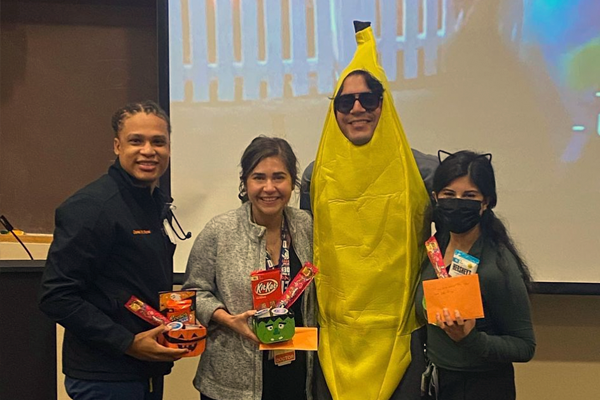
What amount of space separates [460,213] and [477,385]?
0.40 meters

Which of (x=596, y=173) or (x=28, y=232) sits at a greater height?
(x=596, y=173)

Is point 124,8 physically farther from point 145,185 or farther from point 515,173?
point 515,173

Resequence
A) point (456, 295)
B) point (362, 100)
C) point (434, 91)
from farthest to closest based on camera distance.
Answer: point (434, 91)
point (362, 100)
point (456, 295)

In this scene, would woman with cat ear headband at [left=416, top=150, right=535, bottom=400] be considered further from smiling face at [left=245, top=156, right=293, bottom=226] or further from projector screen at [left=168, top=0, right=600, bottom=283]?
projector screen at [left=168, top=0, right=600, bottom=283]

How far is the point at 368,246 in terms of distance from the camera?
131 centimetres

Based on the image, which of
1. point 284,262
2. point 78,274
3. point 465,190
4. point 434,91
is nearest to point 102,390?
point 78,274

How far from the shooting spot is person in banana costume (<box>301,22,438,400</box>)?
128cm

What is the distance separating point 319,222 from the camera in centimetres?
138

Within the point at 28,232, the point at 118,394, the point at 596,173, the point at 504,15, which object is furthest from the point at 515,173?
the point at 28,232

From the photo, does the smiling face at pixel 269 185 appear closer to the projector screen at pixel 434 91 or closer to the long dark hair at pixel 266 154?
the long dark hair at pixel 266 154

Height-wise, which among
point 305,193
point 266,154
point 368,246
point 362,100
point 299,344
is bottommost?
point 299,344

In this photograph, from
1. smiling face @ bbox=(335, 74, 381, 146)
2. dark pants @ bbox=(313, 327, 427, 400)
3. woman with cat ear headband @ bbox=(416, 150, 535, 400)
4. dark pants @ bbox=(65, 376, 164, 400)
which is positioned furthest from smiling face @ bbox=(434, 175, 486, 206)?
dark pants @ bbox=(65, 376, 164, 400)

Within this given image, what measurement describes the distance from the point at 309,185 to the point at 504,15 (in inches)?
41.8

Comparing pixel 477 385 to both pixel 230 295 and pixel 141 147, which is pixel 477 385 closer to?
pixel 230 295
